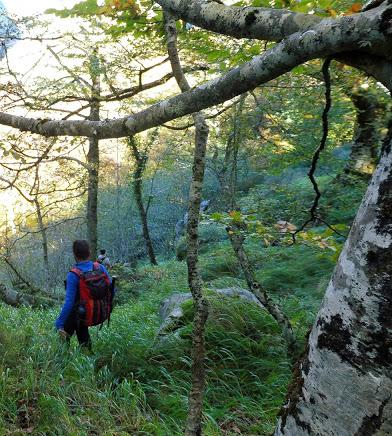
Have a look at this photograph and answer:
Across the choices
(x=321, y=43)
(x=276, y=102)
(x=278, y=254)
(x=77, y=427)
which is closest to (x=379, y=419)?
(x=321, y=43)

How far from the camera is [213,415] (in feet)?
11.0

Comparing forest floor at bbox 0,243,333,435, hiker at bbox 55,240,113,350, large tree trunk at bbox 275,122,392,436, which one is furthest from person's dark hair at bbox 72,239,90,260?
large tree trunk at bbox 275,122,392,436

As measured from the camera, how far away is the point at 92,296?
4195mm

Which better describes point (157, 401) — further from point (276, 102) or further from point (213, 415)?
point (276, 102)

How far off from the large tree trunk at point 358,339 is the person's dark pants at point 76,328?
11.9 ft

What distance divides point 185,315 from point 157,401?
159 centimetres

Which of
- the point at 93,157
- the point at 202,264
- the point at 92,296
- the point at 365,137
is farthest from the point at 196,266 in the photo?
the point at 202,264

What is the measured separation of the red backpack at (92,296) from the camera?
4172 mm

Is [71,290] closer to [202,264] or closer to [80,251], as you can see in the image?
[80,251]

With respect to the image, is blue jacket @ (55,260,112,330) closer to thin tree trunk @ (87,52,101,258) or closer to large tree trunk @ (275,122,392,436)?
thin tree trunk @ (87,52,101,258)

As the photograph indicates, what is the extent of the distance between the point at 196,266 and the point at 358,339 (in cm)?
179

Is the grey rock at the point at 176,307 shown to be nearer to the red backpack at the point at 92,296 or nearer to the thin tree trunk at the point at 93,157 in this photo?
the red backpack at the point at 92,296

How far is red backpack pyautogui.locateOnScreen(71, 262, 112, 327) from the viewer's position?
4.17 m

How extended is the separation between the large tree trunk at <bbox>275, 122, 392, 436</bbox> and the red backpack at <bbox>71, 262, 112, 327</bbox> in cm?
339
